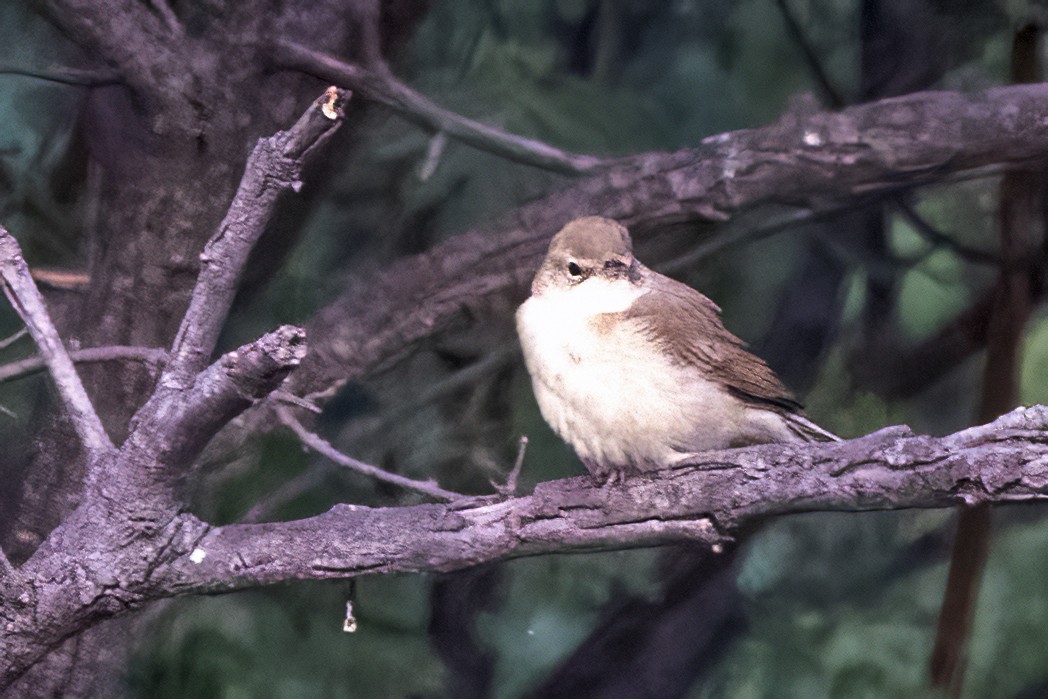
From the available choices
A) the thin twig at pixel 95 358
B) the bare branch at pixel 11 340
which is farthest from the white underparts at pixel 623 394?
the bare branch at pixel 11 340

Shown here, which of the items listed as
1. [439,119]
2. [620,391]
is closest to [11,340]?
[439,119]

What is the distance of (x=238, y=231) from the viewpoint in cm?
140

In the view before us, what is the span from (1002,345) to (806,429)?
1.06 ft

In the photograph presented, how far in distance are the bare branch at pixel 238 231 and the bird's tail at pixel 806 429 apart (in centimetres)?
72

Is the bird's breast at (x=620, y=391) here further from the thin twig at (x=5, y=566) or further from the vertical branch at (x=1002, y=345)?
the thin twig at (x=5, y=566)

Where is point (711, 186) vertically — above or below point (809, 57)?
below

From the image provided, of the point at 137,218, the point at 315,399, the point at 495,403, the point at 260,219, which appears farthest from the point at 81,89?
the point at 495,403

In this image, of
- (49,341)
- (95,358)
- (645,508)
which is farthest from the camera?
(95,358)

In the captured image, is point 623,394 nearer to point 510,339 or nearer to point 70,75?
point 510,339

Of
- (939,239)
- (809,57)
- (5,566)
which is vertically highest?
(809,57)

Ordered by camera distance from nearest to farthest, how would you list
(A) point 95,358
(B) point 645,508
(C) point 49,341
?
(B) point 645,508 → (C) point 49,341 → (A) point 95,358

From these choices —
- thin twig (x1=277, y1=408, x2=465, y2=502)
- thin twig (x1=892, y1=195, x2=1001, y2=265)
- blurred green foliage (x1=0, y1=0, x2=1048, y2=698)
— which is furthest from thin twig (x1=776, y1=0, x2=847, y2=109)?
thin twig (x1=277, y1=408, x2=465, y2=502)

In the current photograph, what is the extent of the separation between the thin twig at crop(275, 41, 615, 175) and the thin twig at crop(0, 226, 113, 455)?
1.61ft

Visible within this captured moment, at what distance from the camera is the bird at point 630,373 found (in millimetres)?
1372
